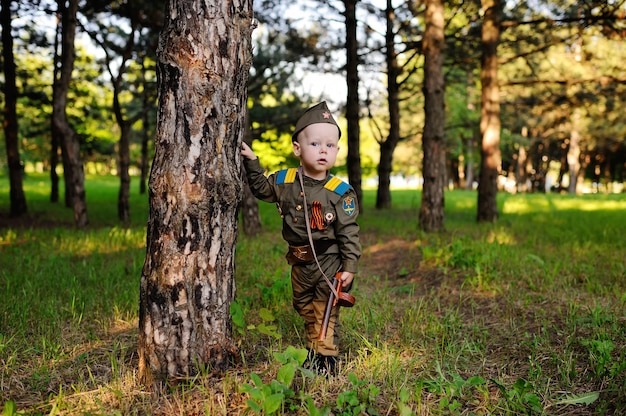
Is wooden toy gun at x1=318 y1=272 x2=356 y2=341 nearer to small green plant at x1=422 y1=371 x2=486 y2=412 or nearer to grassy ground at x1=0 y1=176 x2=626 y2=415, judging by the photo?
grassy ground at x1=0 y1=176 x2=626 y2=415

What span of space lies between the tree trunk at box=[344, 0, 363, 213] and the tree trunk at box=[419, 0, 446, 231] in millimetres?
2602

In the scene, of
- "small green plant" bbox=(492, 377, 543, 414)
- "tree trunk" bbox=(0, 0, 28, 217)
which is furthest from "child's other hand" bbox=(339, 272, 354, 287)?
"tree trunk" bbox=(0, 0, 28, 217)

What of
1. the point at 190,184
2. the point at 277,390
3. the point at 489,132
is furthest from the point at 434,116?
the point at 277,390

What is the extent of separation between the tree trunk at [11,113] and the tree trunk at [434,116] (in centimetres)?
974

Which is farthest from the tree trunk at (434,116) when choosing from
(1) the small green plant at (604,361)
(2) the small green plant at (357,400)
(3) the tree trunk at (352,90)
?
(2) the small green plant at (357,400)

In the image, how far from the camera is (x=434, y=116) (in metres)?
8.59

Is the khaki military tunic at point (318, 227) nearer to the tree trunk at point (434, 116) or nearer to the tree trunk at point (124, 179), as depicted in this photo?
the tree trunk at point (434, 116)

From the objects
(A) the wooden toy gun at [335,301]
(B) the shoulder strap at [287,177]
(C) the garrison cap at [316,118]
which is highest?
(C) the garrison cap at [316,118]

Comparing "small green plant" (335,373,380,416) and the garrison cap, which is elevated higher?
the garrison cap

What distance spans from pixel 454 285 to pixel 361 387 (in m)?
2.93

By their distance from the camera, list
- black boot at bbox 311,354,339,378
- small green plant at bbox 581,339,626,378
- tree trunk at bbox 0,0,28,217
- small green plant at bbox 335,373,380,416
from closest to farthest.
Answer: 1. small green plant at bbox 335,373,380,416
2. small green plant at bbox 581,339,626,378
3. black boot at bbox 311,354,339,378
4. tree trunk at bbox 0,0,28,217

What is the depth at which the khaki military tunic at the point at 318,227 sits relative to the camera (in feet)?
9.57

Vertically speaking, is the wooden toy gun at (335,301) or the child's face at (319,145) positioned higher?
the child's face at (319,145)

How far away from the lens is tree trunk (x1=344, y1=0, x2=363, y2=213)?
1087cm
